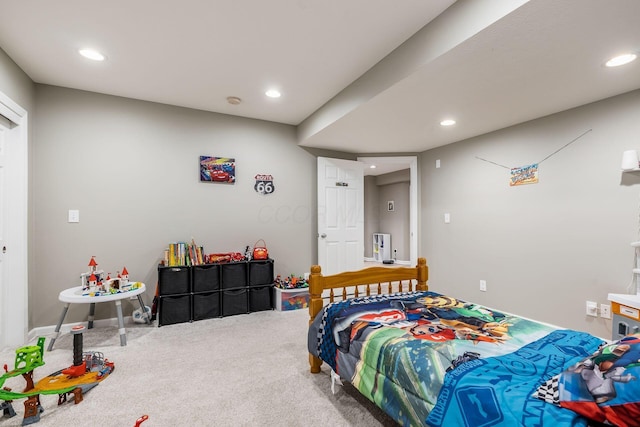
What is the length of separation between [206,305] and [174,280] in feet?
1.51

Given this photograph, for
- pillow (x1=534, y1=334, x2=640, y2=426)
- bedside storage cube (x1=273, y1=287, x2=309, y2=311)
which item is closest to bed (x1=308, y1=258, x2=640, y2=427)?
pillow (x1=534, y1=334, x2=640, y2=426)

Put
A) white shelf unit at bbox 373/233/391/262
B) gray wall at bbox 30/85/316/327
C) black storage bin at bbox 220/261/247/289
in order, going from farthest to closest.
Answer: white shelf unit at bbox 373/233/391/262 → black storage bin at bbox 220/261/247/289 → gray wall at bbox 30/85/316/327

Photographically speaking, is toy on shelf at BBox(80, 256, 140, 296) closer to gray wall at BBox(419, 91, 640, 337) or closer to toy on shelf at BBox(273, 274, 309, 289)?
toy on shelf at BBox(273, 274, 309, 289)

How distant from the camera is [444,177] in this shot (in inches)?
178

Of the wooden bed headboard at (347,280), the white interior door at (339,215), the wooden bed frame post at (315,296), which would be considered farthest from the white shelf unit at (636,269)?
the white interior door at (339,215)

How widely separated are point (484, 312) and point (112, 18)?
3.18 m

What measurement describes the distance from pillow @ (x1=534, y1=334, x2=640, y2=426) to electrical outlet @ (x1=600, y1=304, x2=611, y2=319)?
2288 mm

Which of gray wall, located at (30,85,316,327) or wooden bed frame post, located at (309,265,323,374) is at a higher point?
gray wall, located at (30,85,316,327)

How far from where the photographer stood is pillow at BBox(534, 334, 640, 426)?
0.86 m

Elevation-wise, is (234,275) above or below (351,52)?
below

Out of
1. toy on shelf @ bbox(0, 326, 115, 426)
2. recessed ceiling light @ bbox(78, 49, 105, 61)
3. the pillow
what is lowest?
toy on shelf @ bbox(0, 326, 115, 426)

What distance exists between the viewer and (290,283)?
402 cm

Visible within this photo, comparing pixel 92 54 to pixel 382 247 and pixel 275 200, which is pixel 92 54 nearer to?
pixel 275 200

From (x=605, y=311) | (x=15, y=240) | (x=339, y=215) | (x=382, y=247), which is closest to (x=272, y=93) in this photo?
(x=339, y=215)
